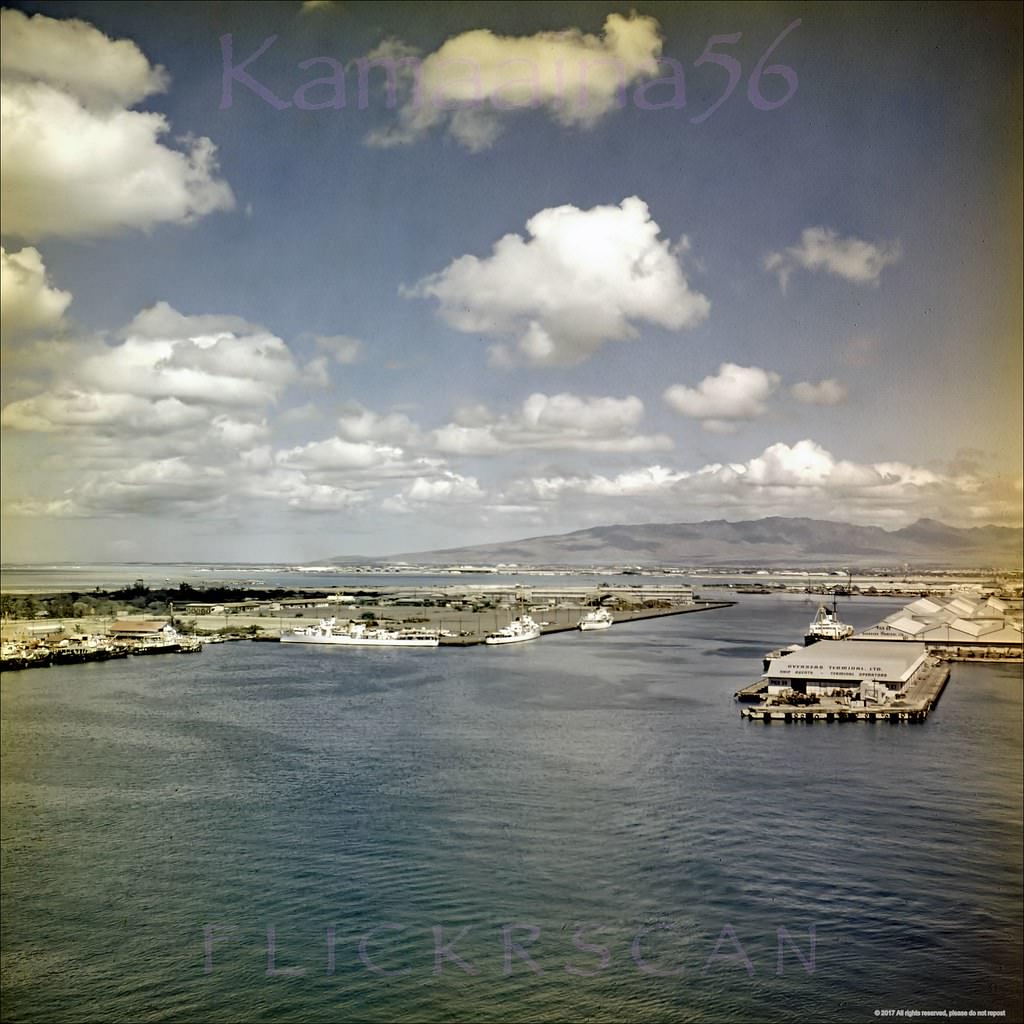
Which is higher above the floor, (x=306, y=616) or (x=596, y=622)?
(x=306, y=616)

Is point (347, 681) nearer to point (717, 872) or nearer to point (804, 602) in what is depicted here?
point (717, 872)

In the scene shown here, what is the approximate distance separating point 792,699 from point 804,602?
74.2 ft

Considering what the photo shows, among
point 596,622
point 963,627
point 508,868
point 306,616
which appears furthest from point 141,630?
point 963,627

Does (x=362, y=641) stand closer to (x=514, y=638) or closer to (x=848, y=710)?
(x=514, y=638)

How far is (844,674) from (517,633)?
980 centimetres

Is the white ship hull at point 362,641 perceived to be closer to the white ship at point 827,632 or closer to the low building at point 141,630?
the low building at point 141,630

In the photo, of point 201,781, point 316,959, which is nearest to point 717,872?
point 316,959

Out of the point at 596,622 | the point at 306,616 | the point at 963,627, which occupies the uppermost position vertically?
the point at 963,627

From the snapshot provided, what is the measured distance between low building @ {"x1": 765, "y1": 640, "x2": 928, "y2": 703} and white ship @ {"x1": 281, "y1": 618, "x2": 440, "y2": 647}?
29.9 feet

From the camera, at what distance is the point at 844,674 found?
1134cm

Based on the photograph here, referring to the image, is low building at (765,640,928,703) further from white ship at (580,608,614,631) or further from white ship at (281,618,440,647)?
white ship at (580,608,614,631)

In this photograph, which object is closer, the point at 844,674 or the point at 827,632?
the point at 844,674

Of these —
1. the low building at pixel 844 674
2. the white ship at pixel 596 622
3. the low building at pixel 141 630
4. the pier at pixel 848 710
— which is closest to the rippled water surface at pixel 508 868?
the pier at pixel 848 710

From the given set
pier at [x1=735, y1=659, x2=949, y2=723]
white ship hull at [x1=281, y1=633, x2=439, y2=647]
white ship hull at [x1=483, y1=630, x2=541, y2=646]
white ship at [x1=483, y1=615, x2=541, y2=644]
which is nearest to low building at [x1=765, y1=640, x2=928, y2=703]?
pier at [x1=735, y1=659, x2=949, y2=723]
